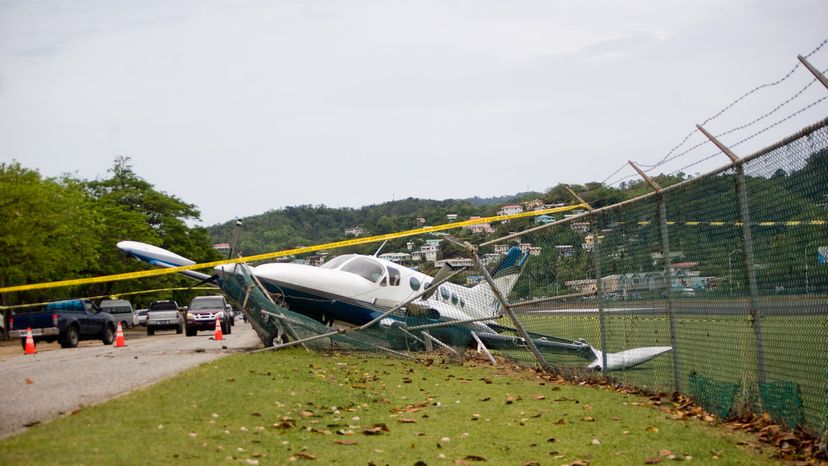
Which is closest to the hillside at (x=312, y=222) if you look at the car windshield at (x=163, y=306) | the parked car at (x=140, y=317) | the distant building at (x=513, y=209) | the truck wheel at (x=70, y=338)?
the parked car at (x=140, y=317)

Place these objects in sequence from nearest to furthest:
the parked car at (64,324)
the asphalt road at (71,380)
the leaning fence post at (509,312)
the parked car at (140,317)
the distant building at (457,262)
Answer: the asphalt road at (71,380) → the leaning fence post at (509,312) → the distant building at (457,262) → the parked car at (64,324) → the parked car at (140,317)

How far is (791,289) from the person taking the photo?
7734mm

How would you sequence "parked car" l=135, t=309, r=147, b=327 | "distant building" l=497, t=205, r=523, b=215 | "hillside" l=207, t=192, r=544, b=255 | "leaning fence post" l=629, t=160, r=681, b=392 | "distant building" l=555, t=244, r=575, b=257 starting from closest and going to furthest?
"leaning fence post" l=629, t=160, r=681, b=392 < "distant building" l=555, t=244, r=575, b=257 < "distant building" l=497, t=205, r=523, b=215 < "parked car" l=135, t=309, r=147, b=327 < "hillside" l=207, t=192, r=544, b=255

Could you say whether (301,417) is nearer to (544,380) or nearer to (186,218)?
(544,380)

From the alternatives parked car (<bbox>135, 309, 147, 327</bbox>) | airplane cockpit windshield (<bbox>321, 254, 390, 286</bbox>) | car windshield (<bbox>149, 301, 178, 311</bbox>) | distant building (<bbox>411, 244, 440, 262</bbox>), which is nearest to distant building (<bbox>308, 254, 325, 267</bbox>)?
airplane cockpit windshield (<bbox>321, 254, 390, 286</bbox>)

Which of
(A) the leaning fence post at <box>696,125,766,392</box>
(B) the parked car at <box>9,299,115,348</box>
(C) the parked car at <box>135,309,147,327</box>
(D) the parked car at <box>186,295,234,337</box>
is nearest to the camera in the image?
(A) the leaning fence post at <box>696,125,766,392</box>

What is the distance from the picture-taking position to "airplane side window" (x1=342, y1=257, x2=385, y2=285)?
2095cm

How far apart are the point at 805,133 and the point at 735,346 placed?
2.47 metres

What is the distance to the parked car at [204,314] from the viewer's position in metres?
33.9

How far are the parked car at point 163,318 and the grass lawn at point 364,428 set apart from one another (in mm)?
27253

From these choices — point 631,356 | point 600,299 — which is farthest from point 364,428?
point 600,299

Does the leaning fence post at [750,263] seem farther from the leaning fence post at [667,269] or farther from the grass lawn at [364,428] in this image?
the leaning fence post at [667,269]

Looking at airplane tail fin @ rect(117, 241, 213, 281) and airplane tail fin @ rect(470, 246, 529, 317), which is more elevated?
airplane tail fin @ rect(117, 241, 213, 281)

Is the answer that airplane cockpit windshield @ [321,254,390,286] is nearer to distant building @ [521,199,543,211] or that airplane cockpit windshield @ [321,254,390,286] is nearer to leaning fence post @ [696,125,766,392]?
distant building @ [521,199,543,211]
